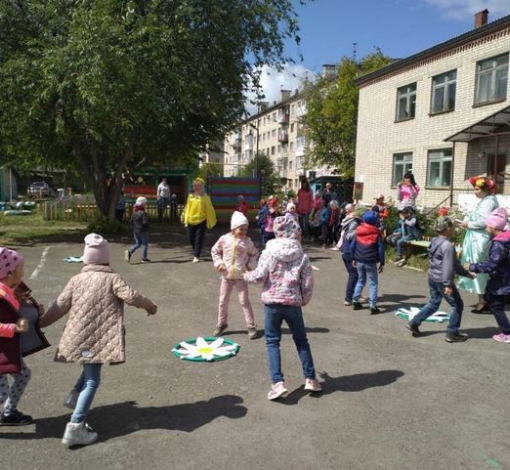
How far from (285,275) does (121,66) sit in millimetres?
9683

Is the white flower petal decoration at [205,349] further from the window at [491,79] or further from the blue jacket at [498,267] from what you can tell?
the window at [491,79]

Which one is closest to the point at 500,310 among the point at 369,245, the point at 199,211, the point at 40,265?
the point at 369,245

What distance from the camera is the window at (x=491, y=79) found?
1741 cm

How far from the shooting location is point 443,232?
616cm

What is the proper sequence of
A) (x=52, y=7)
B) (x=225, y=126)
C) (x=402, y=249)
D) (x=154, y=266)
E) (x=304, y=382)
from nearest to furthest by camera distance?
(x=304, y=382), (x=154, y=266), (x=402, y=249), (x=52, y=7), (x=225, y=126)

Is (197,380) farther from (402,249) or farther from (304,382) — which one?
(402,249)

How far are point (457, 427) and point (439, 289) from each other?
2.42 metres

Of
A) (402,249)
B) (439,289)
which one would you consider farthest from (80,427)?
(402,249)

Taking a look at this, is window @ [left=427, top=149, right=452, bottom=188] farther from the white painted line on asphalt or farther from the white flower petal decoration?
the white flower petal decoration

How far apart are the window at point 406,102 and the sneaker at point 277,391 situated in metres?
20.2

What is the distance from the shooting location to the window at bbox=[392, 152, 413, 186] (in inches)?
888

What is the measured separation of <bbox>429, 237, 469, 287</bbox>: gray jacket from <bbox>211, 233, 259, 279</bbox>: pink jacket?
2217mm

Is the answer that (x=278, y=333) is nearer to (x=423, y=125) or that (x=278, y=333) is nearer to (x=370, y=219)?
(x=370, y=219)

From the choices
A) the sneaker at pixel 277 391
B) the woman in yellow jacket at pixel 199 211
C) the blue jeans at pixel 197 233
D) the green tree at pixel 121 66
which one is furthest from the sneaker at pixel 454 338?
the green tree at pixel 121 66
